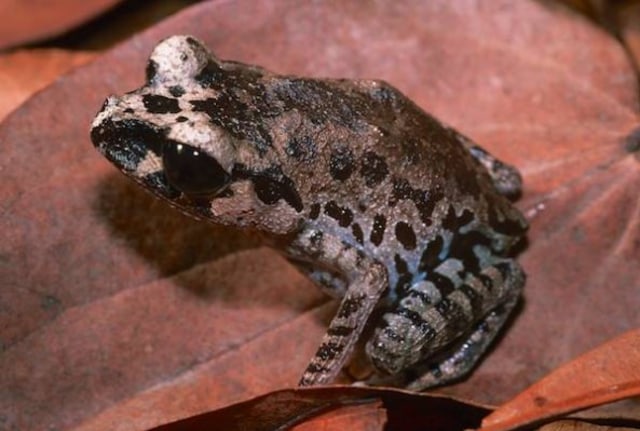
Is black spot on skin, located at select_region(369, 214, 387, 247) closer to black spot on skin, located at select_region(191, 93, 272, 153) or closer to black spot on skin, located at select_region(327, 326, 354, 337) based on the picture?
black spot on skin, located at select_region(327, 326, 354, 337)

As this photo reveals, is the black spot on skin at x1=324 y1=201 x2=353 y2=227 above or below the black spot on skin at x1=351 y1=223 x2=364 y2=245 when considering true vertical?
above

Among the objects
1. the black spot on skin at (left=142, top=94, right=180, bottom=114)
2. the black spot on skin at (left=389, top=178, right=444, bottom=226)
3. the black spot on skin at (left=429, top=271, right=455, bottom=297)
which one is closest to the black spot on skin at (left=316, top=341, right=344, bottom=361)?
the black spot on skin at (left=429, top=271, right=455, bottom=297)

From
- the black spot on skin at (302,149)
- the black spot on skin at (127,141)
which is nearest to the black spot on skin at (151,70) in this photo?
the black spot on skin at (127,141)

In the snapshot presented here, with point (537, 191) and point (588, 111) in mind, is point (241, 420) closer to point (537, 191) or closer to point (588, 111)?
point (537, 191)

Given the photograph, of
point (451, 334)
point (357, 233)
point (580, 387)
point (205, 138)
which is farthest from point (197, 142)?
point (580, 387)

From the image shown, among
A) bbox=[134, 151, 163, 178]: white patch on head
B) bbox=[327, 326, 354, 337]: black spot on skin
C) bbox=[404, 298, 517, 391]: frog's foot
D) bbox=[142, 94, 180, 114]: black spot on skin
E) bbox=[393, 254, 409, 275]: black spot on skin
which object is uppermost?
bbox=[142, 94, 180, 114]: black spot on skin

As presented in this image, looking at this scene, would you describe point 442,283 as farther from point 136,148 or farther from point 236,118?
point 136,148
